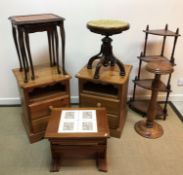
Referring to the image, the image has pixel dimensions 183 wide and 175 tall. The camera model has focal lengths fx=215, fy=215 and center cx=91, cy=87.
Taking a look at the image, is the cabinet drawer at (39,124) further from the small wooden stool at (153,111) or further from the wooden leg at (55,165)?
the small wooden stool at (153,111)

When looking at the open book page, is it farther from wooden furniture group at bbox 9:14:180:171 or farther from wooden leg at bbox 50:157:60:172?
wooden leg at bbox 50:157:60:172

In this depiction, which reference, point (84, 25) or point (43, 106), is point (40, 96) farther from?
point (84, 25)

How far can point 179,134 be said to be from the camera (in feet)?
6.92

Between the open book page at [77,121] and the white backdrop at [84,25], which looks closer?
the open book page at [77,121]

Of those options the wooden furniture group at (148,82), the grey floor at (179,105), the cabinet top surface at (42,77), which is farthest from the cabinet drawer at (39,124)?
the grey floor at (179,105)

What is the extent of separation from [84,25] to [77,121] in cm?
107

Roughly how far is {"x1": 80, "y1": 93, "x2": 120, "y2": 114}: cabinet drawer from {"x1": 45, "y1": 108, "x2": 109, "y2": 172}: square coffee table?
18cm

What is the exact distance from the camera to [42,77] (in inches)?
75.7

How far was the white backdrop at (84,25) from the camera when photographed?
2152mm

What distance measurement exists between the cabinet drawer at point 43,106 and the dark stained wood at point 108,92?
19 centimetres

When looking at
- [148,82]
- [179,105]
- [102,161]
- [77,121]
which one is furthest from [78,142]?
[179,105]

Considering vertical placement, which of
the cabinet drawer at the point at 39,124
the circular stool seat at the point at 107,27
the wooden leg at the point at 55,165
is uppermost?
the circular stool seat at the point at 107,27

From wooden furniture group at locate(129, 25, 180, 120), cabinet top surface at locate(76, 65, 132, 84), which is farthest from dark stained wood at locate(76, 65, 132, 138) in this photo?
wooden furniture group at locate(129, 25, 180, 120)

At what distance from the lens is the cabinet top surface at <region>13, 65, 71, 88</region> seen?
1.81m
